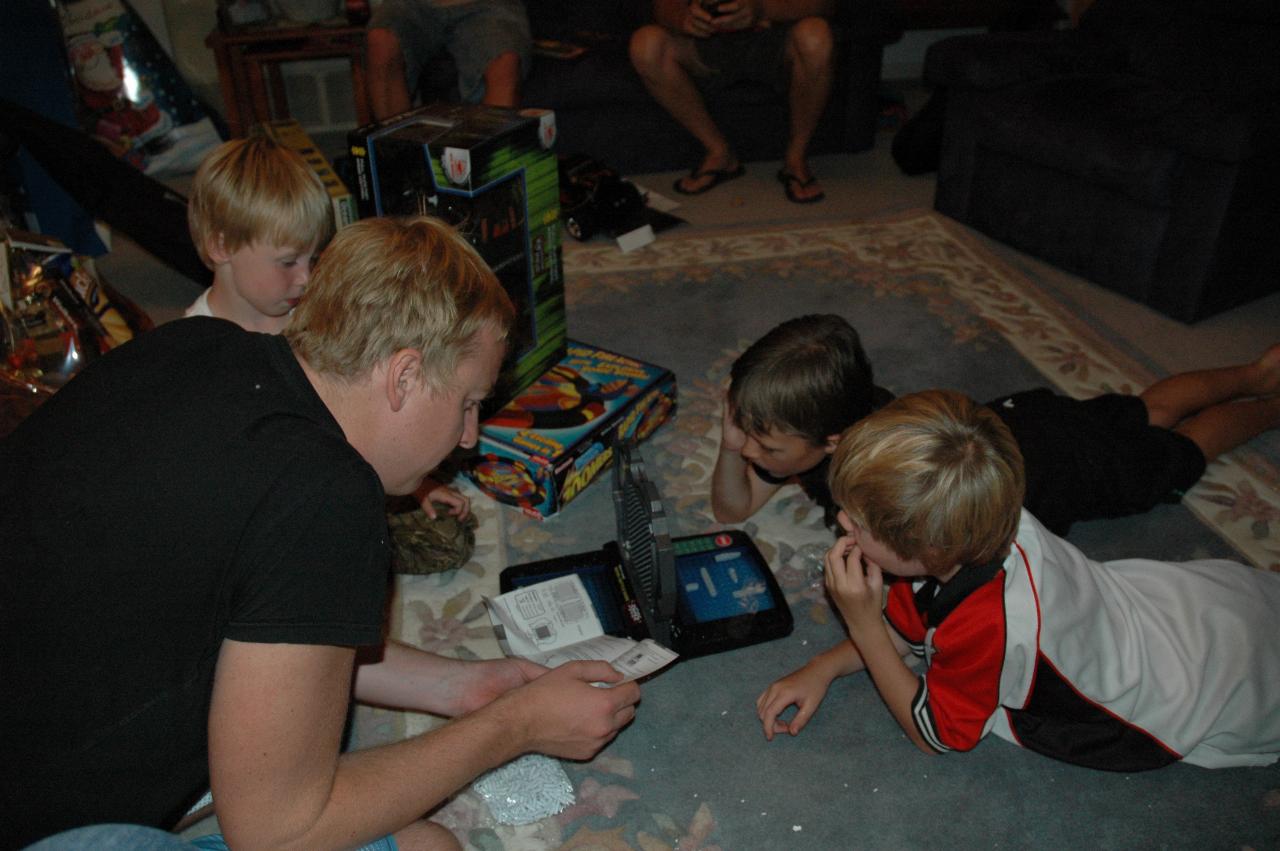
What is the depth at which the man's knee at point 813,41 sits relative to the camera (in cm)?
304

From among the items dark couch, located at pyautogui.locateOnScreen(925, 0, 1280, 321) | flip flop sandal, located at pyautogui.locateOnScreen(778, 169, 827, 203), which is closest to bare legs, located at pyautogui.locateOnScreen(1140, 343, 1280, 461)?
dark couch, located at pyautogui.locateOnScreen(925, 0, 1280, 321)

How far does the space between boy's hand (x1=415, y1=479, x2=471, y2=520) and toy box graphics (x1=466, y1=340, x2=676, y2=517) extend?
132 mm

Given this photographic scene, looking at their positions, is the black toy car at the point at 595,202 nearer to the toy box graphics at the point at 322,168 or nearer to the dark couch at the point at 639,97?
the dark couch at the point at 639,97

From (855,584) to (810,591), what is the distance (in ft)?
1.28

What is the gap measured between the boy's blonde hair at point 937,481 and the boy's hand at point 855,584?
0.07m

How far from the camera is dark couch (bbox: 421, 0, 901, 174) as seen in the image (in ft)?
10.3

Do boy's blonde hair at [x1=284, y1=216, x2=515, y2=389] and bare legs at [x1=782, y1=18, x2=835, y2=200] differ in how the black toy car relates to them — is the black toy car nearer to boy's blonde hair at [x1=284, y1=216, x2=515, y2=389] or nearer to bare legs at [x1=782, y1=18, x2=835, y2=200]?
bare legs at [x1=782, y1=18, x2=835, y2=200]

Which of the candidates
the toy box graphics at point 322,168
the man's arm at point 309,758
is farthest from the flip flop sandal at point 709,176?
the man's arm at point 309,758

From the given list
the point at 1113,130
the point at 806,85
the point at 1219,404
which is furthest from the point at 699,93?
the point at 1219,404

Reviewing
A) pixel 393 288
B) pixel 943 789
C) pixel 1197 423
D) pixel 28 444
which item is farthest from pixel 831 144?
pixel 28 444

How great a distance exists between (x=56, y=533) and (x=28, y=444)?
10cm

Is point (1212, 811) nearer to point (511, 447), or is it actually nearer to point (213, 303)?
point (511, 447)

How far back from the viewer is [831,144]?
346cm

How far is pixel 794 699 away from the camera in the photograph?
1.36 meters
